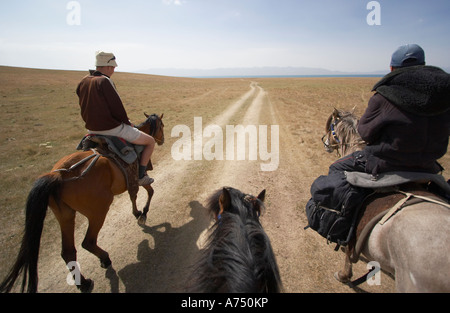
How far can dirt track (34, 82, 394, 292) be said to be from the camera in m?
3.29

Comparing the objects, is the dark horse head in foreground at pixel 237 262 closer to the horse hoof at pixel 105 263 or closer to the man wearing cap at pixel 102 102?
the horse hoof at pixel 105 263

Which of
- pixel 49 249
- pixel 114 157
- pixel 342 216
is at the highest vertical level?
pixel 114 157

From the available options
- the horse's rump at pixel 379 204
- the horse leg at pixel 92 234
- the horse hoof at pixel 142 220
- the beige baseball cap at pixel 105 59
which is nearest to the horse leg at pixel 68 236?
the horse leg at pixel 92 234

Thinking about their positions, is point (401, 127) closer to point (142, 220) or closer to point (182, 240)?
point (182, 240)

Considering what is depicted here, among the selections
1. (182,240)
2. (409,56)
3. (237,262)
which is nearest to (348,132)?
(409,56)

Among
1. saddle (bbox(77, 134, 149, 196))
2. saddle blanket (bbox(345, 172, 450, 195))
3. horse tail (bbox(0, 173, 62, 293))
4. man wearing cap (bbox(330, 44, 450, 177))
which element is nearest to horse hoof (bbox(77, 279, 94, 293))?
horse tail (bbox(0, 173, 62, 293))

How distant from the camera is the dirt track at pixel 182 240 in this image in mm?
3287

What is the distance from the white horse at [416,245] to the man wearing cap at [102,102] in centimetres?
416

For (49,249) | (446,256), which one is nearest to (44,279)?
(49,249)

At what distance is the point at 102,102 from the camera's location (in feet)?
11.0

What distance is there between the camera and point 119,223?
4.56 metres

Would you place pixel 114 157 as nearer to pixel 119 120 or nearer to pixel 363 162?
pixel 119 120

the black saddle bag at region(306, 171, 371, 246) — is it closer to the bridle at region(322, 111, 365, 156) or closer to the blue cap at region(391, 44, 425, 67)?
the bridle at region(322, 111, 365, 156)
